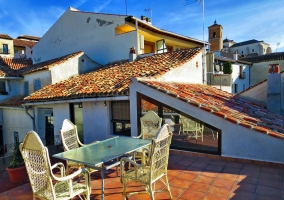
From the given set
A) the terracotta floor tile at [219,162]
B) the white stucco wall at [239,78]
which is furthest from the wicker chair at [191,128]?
the white stucco wall at [239,78]

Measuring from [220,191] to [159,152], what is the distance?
155cm

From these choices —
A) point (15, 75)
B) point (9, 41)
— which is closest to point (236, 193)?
point (15, 75)

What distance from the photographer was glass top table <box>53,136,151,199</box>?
11.3ft

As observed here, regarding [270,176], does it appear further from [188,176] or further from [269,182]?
[188,176]

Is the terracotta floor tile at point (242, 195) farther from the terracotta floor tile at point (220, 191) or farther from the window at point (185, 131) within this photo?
the window at point (185, 131)

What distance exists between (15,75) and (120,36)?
8932mm

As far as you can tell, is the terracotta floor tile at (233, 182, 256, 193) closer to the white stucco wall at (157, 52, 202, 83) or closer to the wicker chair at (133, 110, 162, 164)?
the wicker chair at (133, 110, 162, 164)

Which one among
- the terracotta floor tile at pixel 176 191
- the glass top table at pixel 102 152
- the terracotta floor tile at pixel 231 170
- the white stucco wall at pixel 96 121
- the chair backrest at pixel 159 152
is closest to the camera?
the chair backrest at pixel 159 152

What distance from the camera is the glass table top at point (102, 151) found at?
3.49 meters

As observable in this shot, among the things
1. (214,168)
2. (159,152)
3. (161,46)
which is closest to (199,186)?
(214,168)

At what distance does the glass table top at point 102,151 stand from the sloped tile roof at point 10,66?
14.1 metres

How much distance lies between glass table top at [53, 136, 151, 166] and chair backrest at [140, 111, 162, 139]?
800 mm

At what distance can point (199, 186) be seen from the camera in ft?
13.1

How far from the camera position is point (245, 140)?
200 inches
